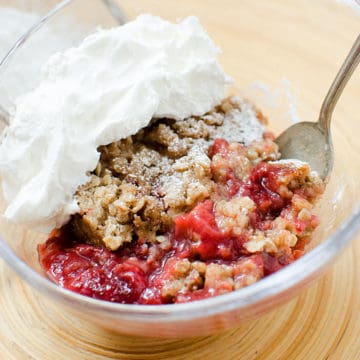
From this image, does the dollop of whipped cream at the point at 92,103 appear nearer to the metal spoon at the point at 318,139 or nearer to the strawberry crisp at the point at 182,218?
the strawberry crisp at the point at 182,218

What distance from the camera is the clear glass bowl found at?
1653mm

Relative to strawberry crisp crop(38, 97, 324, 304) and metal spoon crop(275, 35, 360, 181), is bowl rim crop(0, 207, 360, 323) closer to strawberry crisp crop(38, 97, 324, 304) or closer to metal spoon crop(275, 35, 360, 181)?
strawberry crisp crop(38, 97, 324, 304)

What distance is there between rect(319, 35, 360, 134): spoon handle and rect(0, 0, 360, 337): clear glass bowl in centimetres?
8

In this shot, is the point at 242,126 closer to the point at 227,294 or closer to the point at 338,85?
the point at 338,85

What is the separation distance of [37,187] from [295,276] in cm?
97

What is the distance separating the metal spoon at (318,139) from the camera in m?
2.37

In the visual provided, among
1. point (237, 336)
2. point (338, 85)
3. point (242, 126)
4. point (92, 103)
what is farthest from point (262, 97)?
point (237, 336)

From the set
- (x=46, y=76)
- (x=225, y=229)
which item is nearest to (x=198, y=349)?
(x=225, y=229)

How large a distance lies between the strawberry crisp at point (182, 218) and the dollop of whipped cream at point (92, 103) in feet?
0.30

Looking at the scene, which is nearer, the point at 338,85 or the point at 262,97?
the point at 338,85

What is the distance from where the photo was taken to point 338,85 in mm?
2350

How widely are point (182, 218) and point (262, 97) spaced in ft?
3.51

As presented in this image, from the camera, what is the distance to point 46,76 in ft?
7.81

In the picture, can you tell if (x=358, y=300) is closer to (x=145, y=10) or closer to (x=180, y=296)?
(x=180, y=296)
